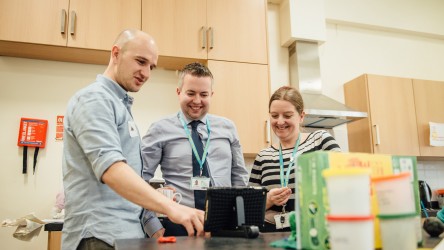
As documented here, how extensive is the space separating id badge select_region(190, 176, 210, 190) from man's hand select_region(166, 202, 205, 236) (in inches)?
20.8

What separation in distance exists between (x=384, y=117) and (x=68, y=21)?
9.91 ft

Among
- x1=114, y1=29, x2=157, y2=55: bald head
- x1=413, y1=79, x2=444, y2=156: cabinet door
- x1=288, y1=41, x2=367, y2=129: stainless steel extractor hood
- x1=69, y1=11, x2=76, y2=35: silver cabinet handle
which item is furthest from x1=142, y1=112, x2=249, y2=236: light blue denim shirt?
x1=413, y1=79, x2=444, y2=156: cabinet door

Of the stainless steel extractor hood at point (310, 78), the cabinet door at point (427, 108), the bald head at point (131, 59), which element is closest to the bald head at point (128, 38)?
the bald head at point (131, 59)

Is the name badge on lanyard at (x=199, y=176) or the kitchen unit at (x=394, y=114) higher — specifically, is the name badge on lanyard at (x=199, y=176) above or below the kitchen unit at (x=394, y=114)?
below

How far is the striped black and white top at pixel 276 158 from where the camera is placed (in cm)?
174

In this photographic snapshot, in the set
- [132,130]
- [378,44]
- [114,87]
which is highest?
[378,44]

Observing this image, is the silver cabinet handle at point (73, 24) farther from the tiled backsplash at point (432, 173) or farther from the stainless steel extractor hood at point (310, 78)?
the tiled backsplash at point (432, 173)

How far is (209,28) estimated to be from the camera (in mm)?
3102

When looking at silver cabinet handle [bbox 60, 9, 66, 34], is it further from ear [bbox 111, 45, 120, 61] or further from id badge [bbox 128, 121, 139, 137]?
id badge [bbox 128, 121, 139, 137]

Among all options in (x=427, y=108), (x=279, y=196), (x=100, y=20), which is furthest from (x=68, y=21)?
(x=427, y=108)

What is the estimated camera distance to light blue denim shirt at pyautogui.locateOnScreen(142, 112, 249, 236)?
1705mm

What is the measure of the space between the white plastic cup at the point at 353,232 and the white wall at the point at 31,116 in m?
2.71

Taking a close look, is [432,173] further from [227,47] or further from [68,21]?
[68,21]

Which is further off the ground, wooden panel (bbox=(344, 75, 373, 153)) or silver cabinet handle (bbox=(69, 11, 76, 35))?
silver cabinet handle (bbox=(69, 11, 76, 35))
